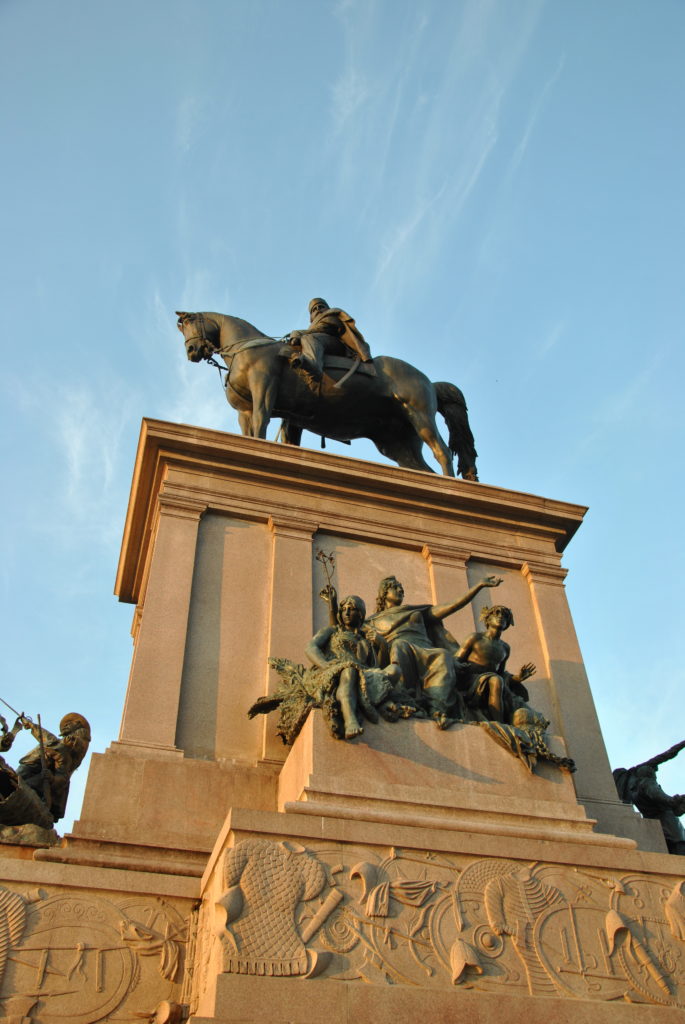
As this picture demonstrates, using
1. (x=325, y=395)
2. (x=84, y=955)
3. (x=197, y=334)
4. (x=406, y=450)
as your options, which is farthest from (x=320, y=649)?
(x=197, y=334)

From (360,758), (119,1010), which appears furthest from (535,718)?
(119,1010)

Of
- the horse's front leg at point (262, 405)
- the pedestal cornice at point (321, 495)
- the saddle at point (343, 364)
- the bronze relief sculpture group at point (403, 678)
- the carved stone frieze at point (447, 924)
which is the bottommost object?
the carved stone frieze at point (447, 924)

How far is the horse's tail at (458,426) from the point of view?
16.9 m

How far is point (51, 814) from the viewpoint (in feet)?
34.1

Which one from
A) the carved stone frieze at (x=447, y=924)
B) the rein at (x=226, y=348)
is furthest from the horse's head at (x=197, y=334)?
the carved stone frieze at (x=447, y=924)

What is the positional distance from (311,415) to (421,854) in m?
8.66

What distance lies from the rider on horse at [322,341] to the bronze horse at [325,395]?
210 mm

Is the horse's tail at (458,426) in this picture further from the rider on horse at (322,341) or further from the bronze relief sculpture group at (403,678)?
the bronze relief sculpture group at (403,678)

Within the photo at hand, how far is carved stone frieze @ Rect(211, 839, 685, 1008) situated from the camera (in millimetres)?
7602

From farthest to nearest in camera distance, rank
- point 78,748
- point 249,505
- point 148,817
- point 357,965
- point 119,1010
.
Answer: point 249,505
point 78,748
point 148,817
point 119,1010
point 357,965

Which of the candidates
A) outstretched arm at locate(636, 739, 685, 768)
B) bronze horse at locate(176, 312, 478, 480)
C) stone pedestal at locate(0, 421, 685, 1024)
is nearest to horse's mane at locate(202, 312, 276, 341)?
bronze horse at locate(176, 312, 478, 480)

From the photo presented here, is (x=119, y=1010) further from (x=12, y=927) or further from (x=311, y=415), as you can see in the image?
(x=311, y=415)

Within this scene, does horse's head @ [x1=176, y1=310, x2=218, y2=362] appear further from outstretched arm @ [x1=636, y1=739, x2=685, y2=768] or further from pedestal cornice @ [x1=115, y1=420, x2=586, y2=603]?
outstretched arm @ [x1=636, y1=739, x2=685, y2=768]

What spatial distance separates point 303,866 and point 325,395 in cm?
872
